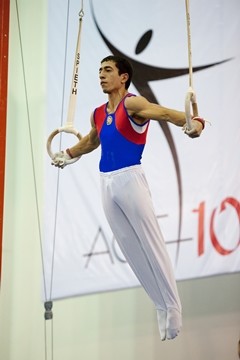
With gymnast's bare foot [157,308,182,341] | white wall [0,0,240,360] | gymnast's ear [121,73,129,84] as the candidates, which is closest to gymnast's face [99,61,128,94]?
gymnast's ear [121,73,129,84]

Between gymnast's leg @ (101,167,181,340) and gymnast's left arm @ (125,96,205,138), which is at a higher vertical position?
gymnast's left arm @ (125,96,205,138)

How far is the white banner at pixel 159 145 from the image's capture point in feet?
10.5

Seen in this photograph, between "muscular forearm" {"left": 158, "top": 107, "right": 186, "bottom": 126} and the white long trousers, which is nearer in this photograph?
"muscular forearm" {"left": 158, "top": 107, "right": 186, "bottom": 126}

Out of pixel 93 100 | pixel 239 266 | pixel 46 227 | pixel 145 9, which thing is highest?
pixel 145 9

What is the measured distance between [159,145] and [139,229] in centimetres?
134

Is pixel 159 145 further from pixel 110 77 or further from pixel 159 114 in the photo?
pixel 159 114

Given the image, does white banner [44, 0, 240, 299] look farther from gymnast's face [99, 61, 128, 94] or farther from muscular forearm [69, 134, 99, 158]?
gymnast's face [99, 61, 128, 94]

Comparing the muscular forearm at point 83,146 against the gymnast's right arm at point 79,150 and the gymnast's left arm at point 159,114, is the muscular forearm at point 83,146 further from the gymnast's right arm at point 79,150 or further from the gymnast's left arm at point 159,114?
the gymnast's left arm at point 159,114

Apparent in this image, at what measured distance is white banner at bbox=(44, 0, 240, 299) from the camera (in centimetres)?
319

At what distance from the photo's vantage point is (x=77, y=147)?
2377mm

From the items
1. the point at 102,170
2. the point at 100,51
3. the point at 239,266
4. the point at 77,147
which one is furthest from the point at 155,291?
the point at 100,51

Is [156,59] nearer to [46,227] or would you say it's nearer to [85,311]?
[46,227]

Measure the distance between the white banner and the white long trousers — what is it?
1.11 metres

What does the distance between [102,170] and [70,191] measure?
1125 mm
